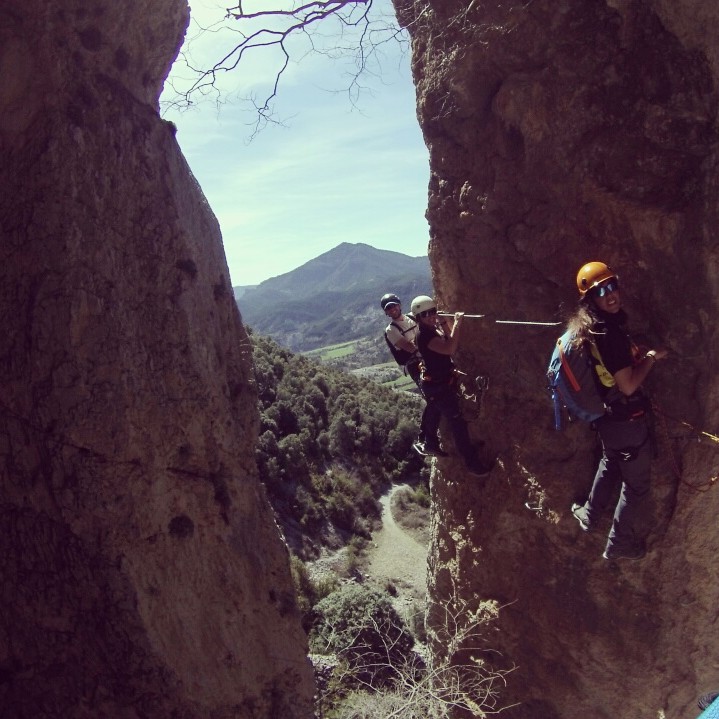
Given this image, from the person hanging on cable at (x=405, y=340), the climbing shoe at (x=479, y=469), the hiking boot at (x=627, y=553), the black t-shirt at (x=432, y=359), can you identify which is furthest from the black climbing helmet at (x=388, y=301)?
the hiking boot at (x=627, y=553)

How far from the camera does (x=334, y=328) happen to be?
515 ft

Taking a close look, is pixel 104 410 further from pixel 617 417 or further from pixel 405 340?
pixel 617 417

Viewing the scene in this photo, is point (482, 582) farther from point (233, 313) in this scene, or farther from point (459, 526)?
point (233, 313)

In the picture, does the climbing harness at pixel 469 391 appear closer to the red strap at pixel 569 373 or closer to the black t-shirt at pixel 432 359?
the black t-shirt at pixel 432 359

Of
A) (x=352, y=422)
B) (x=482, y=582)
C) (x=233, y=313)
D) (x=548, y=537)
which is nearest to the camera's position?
(x=233, y=313)

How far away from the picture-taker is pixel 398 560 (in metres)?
17.6

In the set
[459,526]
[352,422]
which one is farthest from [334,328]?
[459,526]

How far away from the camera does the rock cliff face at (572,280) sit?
3.96m

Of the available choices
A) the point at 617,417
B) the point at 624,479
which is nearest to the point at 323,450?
the point at 624,479

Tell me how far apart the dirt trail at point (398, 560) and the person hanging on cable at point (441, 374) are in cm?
1065

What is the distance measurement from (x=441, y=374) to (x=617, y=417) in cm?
184

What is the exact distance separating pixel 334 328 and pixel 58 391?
154m

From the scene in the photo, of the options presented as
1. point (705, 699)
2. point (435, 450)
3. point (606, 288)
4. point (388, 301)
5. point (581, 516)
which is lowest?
point (705, 699)

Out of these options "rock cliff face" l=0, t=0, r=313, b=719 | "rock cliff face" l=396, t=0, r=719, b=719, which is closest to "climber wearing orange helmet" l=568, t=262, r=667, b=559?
"rock cliff face" l=396, t=0, r=719, b=719
